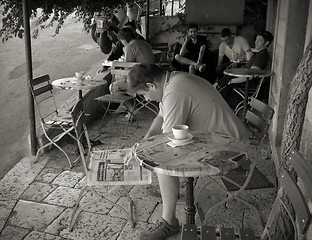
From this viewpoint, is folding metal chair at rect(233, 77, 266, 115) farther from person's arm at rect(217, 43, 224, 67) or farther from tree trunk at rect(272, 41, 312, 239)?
tree trunk at rect(272, 41, 312, 239)

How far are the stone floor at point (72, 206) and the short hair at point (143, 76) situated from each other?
1.10 metres

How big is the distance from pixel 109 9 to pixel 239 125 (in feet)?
19.9

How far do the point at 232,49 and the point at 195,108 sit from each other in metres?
4.37

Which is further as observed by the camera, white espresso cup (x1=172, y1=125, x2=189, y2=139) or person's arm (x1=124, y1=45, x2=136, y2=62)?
person's arm (x1=124, y1=45, x2=136, y2=62)

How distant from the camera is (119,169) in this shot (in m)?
3.52

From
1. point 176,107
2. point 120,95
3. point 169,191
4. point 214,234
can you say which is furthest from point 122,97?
point 214,234

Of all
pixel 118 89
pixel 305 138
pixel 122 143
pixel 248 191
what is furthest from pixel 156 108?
pixel 305 138

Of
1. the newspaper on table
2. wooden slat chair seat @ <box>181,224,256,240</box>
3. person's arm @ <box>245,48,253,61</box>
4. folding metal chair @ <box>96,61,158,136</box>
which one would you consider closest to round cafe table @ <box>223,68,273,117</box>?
person's arm @ <box>245,48,253,61</box>

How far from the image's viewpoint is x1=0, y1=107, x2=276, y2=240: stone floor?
3.71 meters

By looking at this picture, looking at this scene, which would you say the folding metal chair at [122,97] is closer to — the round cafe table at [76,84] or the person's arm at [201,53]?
the round cafe table at [76,84]

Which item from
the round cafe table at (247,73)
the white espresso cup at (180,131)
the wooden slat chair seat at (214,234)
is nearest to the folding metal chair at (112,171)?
the white espresso cup at (180,131)

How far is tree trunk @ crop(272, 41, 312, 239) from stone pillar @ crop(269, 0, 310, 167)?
1.91 metres

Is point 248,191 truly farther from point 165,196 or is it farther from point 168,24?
point 168,24

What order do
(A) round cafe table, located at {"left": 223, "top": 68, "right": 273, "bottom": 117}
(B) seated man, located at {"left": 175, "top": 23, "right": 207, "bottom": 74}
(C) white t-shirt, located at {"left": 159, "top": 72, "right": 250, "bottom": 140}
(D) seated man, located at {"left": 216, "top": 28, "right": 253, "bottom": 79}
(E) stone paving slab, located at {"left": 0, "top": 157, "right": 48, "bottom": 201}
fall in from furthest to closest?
(B) seated man, located at {"left": 175, "top": 23, "right": 207, "bottom": 74}, (D) seated man, located at {"left": 216, "top": 28, "right": 253, "bottom": 79}, (A) round cafe table, located at {"left": 223, "top": 68, "right": 273, "bottom": 117}, (E) stone paving slab, located at {"left": 0, "top": 157, "right": 48, "bottom": 201}, (C) white t-shirt, located at {"left": 159, "top": 72, "right": 250, "bottom": 140}
